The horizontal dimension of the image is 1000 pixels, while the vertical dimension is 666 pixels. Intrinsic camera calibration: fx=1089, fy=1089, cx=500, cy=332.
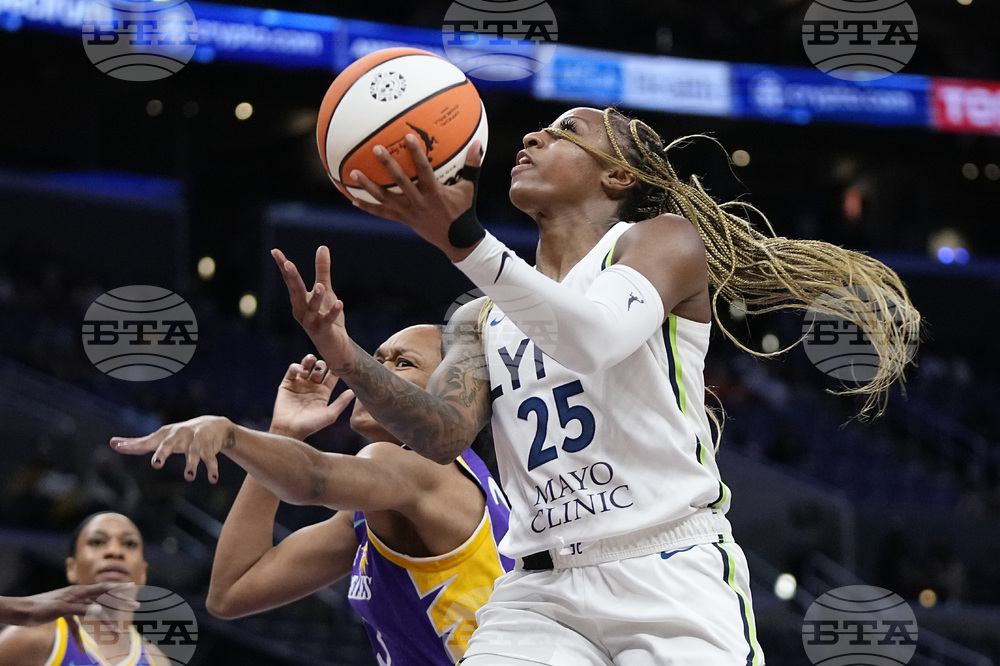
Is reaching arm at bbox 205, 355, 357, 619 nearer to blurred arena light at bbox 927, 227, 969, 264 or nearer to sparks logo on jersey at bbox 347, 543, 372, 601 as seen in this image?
sparks logo on jersey at bbox 347, 543, 372, 601

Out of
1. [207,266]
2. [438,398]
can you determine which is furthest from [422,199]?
[207,266]

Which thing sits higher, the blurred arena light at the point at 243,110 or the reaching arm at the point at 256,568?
the blurred arena light at the point at 243,110

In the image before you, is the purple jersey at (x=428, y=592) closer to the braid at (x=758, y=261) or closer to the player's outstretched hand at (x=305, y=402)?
the player's outstretched hand at (x=305, y=402)

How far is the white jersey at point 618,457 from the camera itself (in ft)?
8.29

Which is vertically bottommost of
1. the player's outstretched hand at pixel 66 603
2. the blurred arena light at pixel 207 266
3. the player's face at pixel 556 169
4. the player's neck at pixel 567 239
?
the player's outstretched hand at pixel 66 603

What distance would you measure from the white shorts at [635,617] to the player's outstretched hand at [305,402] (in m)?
0.87

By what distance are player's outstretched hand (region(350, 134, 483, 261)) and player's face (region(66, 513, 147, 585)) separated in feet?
10.2

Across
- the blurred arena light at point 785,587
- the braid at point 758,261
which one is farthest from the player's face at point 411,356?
the blurred arena light at point 785,587

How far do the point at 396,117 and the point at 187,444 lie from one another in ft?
2.72

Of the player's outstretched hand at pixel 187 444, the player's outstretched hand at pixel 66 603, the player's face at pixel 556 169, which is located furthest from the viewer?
the player's outstretched hand at pixel 66 603

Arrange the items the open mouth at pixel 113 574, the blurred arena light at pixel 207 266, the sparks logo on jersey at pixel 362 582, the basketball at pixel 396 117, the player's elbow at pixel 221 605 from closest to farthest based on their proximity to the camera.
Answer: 1. the basketball at pixel 396 117
2. the sparks logo on jersey at pixel 362 582
3. the player's elbow at pixel 221 605
4. the open mouth at pixel 113 574
5. the blurred arena light at pixel 207 266

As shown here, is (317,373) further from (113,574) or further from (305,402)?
(113,574)

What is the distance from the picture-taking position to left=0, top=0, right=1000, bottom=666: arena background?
30.1ft

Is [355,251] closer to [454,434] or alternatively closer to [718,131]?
[718,131]
